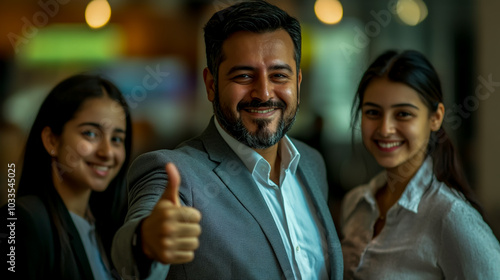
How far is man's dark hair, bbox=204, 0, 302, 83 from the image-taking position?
1.41 m

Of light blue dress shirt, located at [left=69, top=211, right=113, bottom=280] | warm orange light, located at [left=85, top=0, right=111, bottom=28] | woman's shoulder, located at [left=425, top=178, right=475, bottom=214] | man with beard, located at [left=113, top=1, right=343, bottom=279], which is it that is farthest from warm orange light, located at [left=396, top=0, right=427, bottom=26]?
light blue dress shirt, located at [left=69, top=211, right=113, bottom=280]

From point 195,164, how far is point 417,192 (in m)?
0.81

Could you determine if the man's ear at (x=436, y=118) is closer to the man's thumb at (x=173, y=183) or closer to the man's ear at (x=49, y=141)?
the man's thumb at (x=173, y=183)

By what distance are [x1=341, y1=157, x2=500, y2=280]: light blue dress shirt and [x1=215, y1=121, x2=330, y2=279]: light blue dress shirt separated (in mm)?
225

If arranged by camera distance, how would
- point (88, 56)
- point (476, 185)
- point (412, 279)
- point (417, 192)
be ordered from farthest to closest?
1. point (88, 56)
2. point (476, 185)
3. point (417, 192)
4. point (412, 279)

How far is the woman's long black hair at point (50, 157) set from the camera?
158 cm

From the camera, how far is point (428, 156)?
6.02 ft

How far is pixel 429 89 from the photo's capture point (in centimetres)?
178

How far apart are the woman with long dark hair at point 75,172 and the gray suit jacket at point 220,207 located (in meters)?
0.39

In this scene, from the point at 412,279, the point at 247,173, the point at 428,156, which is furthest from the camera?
the point at 428,156

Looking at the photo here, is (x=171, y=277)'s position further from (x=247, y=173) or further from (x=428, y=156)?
(x=428, y=156)

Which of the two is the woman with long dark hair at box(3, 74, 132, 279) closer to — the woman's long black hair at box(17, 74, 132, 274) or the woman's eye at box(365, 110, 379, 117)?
the woman's long black hair at box(17, 74, 132, 274)

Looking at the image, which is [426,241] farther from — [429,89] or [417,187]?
[429,89]

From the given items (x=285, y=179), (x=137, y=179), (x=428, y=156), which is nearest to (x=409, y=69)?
(x=428, y=156)
